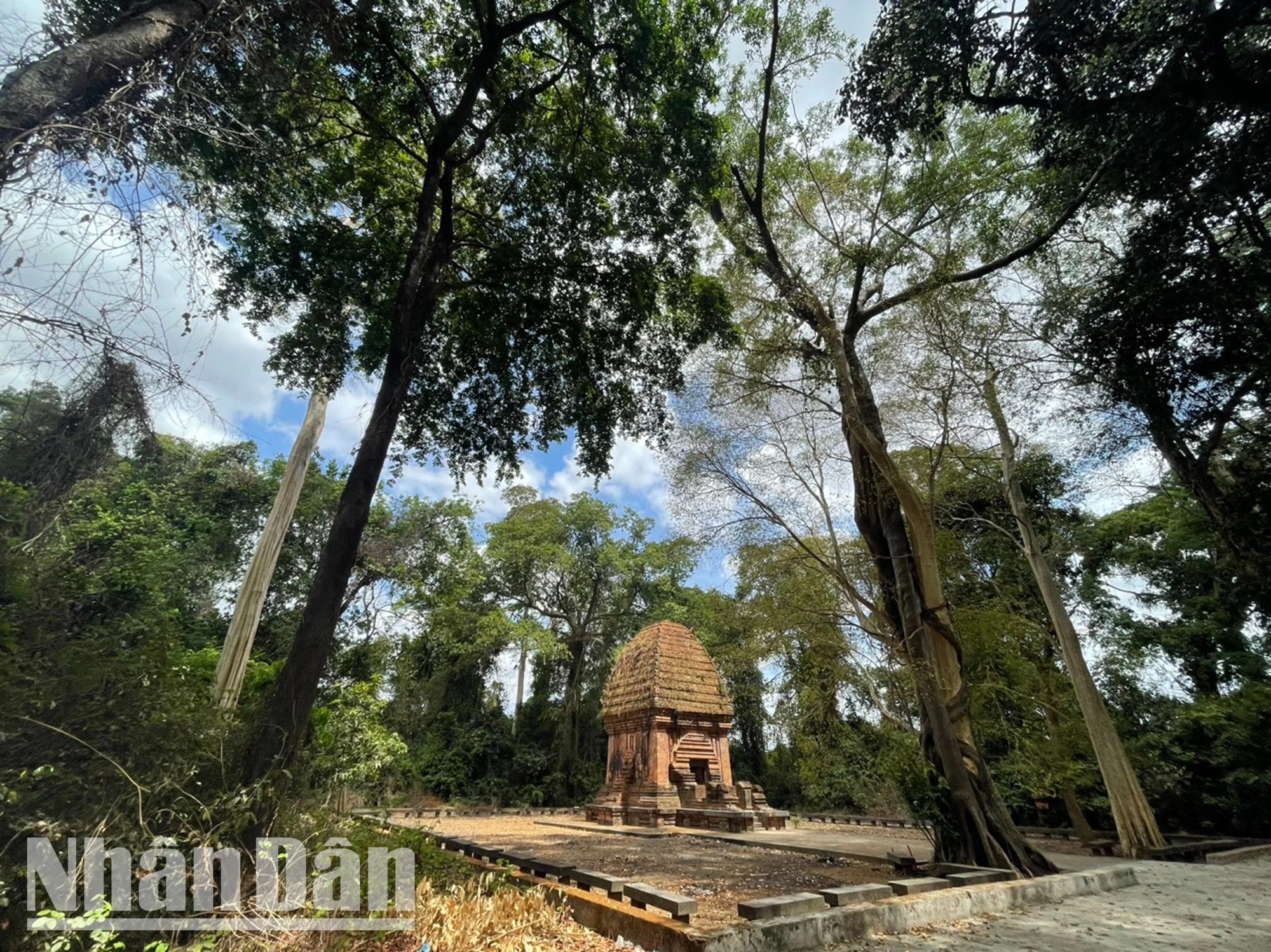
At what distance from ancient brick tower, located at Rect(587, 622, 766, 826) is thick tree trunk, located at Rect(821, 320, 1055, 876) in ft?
26.1

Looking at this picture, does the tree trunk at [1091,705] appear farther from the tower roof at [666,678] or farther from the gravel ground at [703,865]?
the tower roof at [666,678]

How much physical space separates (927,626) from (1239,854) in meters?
6.71

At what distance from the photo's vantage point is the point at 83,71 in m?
2.69

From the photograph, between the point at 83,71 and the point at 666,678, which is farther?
the point at 666,678

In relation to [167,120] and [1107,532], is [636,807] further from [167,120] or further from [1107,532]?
[167,120]

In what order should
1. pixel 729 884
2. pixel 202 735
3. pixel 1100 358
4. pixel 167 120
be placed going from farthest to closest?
pixel 1100 358
pixel 729 884
pixel 202 735
pixel 167 120

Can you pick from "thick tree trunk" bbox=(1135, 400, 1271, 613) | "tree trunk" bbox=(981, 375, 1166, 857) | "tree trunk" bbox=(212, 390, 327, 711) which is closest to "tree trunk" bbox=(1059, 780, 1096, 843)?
"tree trunk" bbox=(981, 375, 1166, 857)

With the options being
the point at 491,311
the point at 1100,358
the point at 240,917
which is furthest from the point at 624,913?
the point at 1100,358

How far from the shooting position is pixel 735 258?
1031 cm

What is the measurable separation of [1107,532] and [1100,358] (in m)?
10.4

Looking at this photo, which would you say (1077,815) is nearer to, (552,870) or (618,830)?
(618,830)

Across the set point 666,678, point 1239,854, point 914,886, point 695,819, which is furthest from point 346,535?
point 1239,854

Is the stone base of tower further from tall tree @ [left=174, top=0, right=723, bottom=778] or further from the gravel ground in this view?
tall tree @ [left=174, top=0, right=723, bottom=778]

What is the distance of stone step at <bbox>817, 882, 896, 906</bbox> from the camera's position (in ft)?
13.7
